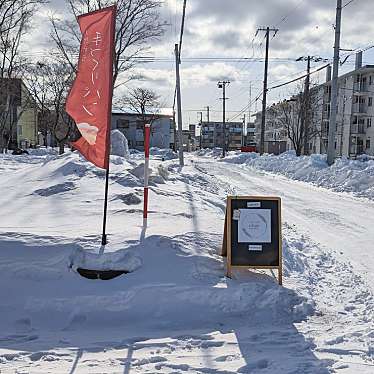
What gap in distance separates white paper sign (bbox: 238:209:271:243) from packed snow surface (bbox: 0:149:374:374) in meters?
0.46

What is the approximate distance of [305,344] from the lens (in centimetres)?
412

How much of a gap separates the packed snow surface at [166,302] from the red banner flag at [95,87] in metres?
1.23

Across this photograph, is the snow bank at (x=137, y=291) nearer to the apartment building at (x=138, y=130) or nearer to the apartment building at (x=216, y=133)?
the apartment building at (x=138, y=130)

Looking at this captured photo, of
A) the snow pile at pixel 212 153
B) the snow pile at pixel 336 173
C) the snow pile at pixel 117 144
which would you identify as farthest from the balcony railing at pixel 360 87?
the snow pile at pixel 117 144

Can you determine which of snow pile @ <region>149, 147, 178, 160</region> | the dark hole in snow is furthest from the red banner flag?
snow pile @ <region>149, 147, 178, 160</region>

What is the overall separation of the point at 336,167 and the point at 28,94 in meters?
34.4

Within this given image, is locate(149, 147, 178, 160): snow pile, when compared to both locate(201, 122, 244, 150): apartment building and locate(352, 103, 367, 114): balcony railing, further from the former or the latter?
locate(201, 122, 244, 150): apartment building

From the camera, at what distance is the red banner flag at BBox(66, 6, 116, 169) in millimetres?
5859

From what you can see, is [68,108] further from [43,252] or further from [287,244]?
[287,244]

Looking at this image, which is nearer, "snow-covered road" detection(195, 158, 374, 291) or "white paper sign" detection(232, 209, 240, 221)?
"white paper sign" detection(232, 209, 240, 221)

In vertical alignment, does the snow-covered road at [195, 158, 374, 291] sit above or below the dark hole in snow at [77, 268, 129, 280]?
below

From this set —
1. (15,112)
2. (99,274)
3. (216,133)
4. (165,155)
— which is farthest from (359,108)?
(216,133)

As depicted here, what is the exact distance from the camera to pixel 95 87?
19.6 feet

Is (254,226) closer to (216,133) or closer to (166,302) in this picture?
(166,302)
